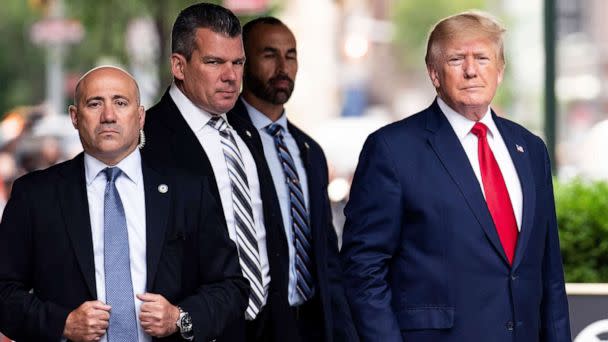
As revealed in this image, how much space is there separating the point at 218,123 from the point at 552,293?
1478 millimetres

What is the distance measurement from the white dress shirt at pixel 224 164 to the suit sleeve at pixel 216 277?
634 millimetres

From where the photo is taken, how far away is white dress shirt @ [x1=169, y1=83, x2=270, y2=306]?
5.48 metres

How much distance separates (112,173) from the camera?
15.2 ft

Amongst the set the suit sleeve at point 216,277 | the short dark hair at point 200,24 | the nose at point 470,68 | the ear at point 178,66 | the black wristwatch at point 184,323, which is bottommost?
the black wristwatch at point 184,323

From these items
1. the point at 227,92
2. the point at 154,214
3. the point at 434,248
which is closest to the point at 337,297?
the point at 227,92

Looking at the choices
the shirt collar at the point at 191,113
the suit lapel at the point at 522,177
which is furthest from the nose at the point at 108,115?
the suit lapel at the point at 522,177

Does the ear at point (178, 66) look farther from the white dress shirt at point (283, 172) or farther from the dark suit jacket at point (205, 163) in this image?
the white dress shirt at point (283, 172)

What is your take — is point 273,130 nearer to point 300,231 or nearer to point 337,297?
point 300,231

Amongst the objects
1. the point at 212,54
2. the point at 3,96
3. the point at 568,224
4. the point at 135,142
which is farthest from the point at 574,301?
the point at 3,96

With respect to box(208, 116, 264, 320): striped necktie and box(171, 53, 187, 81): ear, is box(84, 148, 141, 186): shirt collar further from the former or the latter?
box(171, 53, 187, 81): ear

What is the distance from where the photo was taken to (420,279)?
16.7 feet

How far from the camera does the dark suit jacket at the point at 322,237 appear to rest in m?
6.23

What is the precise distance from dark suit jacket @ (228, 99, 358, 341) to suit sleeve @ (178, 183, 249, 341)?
4.14ft

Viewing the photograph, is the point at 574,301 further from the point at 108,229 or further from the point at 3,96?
the point at 3,96
